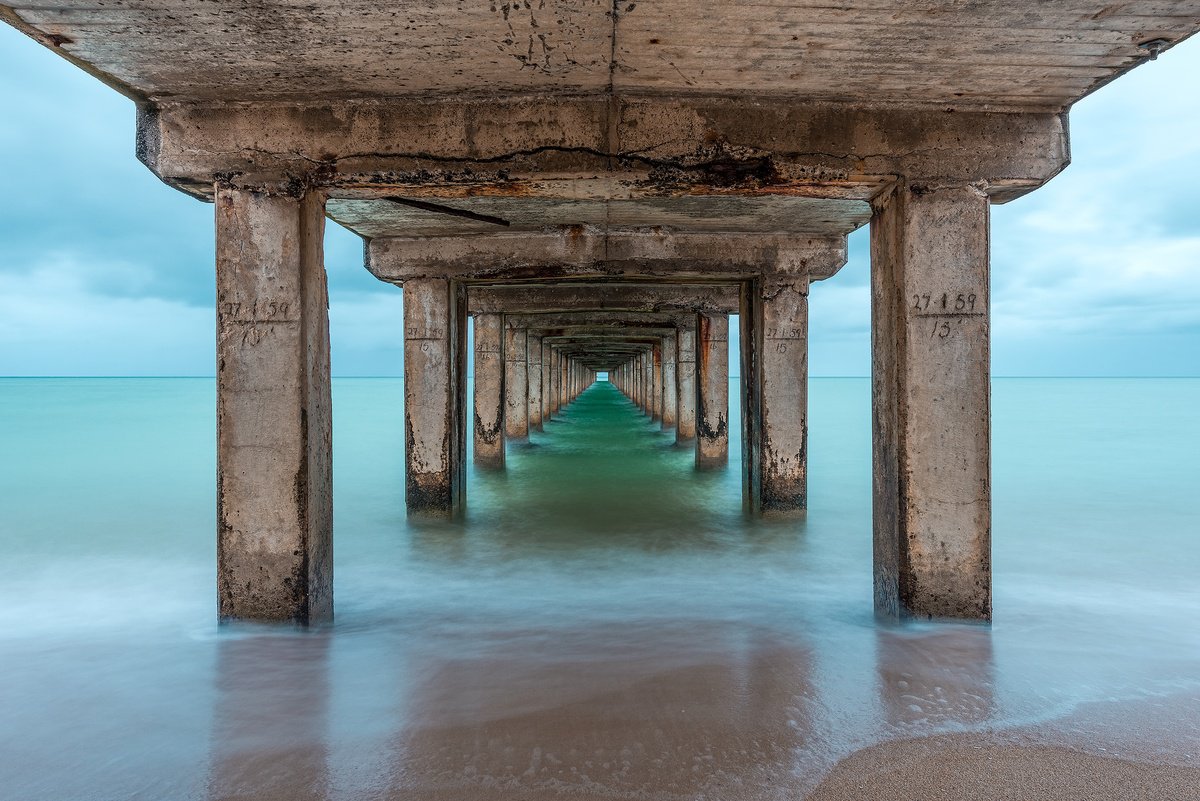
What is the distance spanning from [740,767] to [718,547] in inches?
169

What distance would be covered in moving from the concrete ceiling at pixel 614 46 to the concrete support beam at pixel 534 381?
14673mm

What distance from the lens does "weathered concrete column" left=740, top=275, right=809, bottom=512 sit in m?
8.20

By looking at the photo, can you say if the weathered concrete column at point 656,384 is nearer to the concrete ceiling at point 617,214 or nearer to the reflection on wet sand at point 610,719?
the concrete ceiling at point 617,214

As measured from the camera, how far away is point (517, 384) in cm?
1706

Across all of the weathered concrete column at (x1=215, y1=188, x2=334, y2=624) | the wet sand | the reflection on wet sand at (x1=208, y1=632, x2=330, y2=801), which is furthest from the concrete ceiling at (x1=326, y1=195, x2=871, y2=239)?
the wet sand

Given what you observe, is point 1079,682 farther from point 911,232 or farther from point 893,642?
point 911,232

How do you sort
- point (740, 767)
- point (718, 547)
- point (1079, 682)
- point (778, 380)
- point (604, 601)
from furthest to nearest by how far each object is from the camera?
point (778, 380), point (718, 547), point (604, 601), point (1079, 682), point (740, 767)

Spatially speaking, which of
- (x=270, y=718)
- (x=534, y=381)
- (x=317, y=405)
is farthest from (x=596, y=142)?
(x=534, y=381)

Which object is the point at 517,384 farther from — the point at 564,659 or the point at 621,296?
the point at 564,659

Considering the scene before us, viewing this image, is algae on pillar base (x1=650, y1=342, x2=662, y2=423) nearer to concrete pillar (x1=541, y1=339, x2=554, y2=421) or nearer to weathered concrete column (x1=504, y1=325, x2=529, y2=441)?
concrete pillar (x1=541, y1=339, x2=554, y2=421)

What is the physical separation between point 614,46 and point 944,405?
109 inches

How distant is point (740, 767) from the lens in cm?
284

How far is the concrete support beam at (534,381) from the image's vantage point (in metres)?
19.0

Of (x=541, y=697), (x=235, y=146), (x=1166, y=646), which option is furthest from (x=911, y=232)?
(x=235, y=146)
